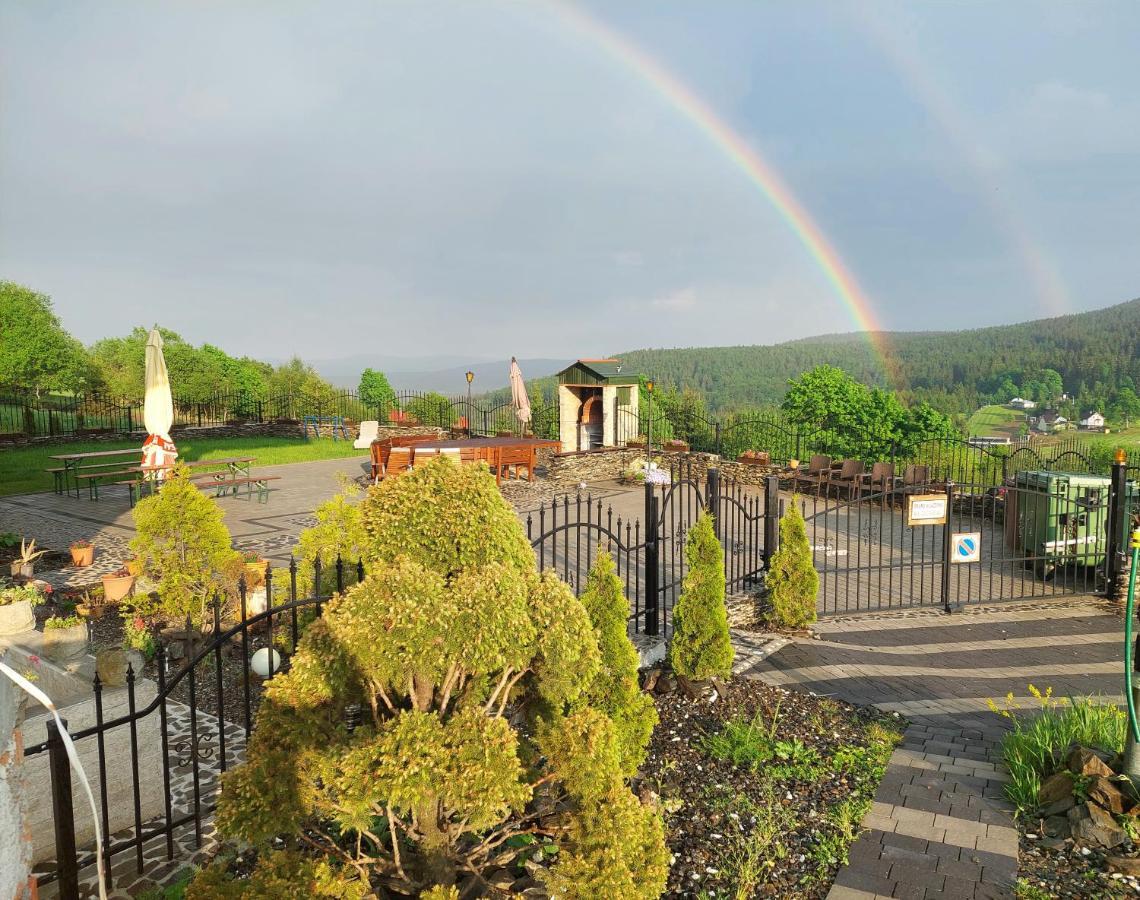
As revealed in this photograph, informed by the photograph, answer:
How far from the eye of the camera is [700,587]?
592 centimetres

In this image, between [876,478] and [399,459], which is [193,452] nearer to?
[399,459]

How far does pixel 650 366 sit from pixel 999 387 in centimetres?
3887

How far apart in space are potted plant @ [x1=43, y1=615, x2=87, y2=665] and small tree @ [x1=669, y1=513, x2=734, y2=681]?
4.99 metres

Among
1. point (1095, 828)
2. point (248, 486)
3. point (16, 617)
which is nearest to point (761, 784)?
point (1095, 828)

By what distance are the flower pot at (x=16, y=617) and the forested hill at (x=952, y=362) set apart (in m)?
51.4

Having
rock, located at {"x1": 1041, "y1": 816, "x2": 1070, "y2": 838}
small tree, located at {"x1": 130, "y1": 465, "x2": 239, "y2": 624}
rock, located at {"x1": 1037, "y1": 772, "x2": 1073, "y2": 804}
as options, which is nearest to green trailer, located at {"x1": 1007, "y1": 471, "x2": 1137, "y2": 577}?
rock, located at {"x1": 1037, "y1": 772, "x2": 1073, "y2": 804}

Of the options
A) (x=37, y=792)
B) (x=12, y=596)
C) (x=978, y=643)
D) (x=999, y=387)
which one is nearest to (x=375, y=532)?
(x=37, y=792)

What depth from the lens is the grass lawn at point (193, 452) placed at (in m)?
17.3

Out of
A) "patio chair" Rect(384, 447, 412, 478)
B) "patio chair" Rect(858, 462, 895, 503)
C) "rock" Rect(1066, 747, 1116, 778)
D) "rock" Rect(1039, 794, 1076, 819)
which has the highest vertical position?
"patio chair" Rect(384, 447, 412, 478)

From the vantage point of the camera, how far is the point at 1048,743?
177 inches

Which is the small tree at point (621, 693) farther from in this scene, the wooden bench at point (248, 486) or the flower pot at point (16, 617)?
the wooden bench at point (248, 486)

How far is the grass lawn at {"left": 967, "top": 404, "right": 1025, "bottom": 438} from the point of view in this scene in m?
48.5

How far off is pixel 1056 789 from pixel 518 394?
18420mm

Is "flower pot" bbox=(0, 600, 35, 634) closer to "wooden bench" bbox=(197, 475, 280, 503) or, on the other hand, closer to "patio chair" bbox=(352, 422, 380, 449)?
"wooden bench" bbox=(197, 475, 280, 503)
